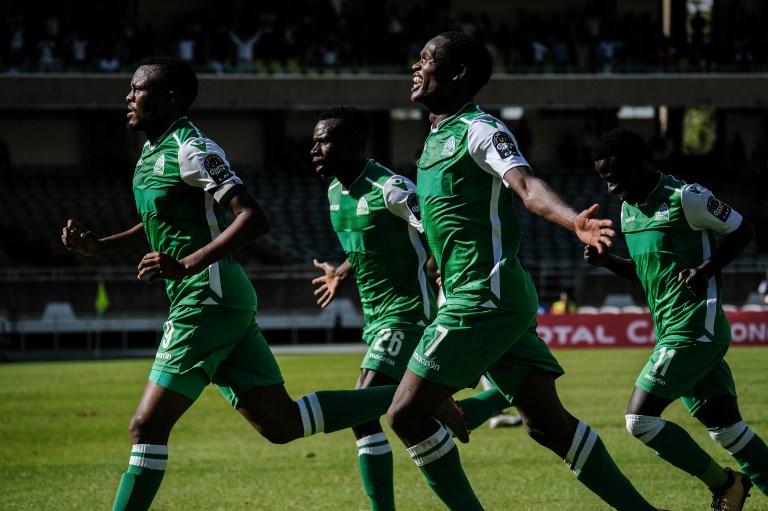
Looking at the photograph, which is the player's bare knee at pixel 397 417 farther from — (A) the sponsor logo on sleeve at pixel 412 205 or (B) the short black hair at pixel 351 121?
(B) the short black hair at pixel 351 121

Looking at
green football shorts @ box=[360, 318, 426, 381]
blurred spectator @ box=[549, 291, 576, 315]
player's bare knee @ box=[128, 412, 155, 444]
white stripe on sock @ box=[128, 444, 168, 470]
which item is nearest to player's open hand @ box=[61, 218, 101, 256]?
player's bare knee @ box=[128, 412, 155, 444]

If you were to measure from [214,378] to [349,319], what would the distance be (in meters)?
28.3

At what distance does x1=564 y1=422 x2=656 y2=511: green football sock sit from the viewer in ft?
21.2

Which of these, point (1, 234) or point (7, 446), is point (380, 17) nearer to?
point (1, 234)

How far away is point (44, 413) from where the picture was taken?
1641 cm

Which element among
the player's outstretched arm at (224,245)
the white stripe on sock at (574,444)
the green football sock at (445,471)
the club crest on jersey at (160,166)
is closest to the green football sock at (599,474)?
the white stripe on sock at (574,444)

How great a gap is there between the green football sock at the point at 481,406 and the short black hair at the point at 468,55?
7.64 ft

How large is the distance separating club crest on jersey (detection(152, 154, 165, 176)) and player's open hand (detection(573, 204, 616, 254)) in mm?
2360

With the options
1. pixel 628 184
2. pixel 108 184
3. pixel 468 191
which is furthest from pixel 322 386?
pixel 108 184

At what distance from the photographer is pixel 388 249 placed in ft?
26.0

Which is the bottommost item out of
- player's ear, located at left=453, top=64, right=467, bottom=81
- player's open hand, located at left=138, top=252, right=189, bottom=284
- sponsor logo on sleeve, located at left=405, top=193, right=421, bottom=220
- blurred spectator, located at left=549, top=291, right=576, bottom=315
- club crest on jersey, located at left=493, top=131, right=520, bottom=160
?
blurred spectator, located at left=549, top=291, right=576, bottom=315

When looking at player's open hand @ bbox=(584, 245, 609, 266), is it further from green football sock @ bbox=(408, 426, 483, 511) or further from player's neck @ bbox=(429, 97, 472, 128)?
green football sock @ bbox=(408, 426, 483, 511)

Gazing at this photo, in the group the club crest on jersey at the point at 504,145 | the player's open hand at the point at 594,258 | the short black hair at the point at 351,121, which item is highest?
Result: the club crest on jersey at the point at 504,145

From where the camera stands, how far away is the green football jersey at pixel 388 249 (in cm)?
783
